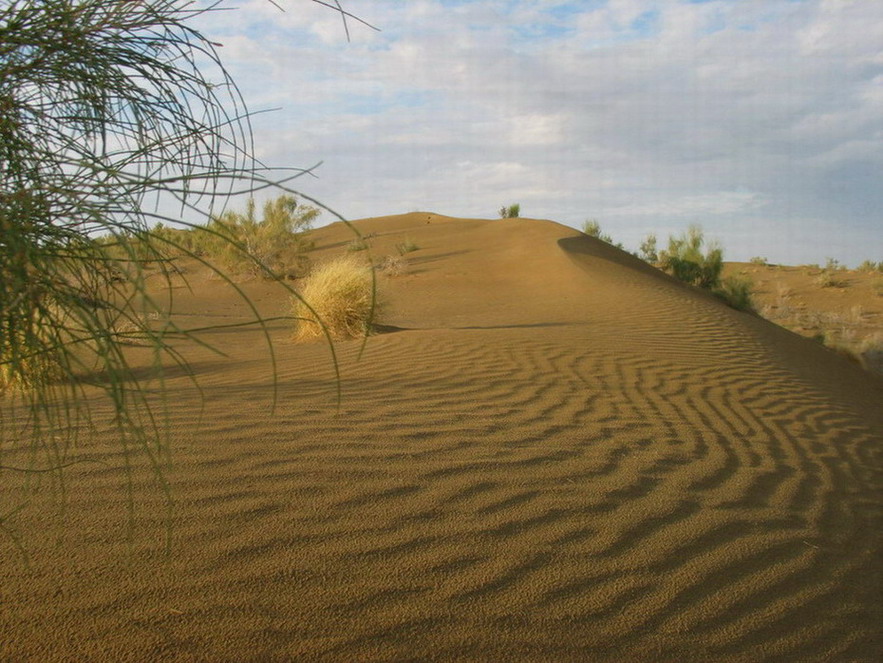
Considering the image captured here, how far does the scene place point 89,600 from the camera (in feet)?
10.3

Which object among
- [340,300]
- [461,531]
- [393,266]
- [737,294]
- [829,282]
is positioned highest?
[393,266]

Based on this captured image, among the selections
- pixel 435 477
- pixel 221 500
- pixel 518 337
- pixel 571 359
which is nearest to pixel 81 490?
pixel 221 500

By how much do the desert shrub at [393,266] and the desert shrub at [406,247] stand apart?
3493mm

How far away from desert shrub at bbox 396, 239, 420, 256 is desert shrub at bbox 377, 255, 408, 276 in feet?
11.5

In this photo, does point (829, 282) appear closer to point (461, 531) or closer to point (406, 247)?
point (406, 247)

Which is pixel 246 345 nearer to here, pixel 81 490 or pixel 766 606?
pixel 81 490

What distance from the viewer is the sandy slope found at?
124 inches

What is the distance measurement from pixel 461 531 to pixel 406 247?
28.6m

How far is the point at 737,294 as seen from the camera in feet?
79.4

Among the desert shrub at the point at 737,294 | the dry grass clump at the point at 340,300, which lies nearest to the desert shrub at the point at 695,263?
the desert shrub at the point at 737,294

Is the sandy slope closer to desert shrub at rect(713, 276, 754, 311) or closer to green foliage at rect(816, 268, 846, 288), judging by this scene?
desert shrub at rect(713, 276, 754, 311)

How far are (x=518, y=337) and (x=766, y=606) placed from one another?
739cm

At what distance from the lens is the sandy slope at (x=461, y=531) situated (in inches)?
124

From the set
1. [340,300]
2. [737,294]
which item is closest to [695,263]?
[737,294]
